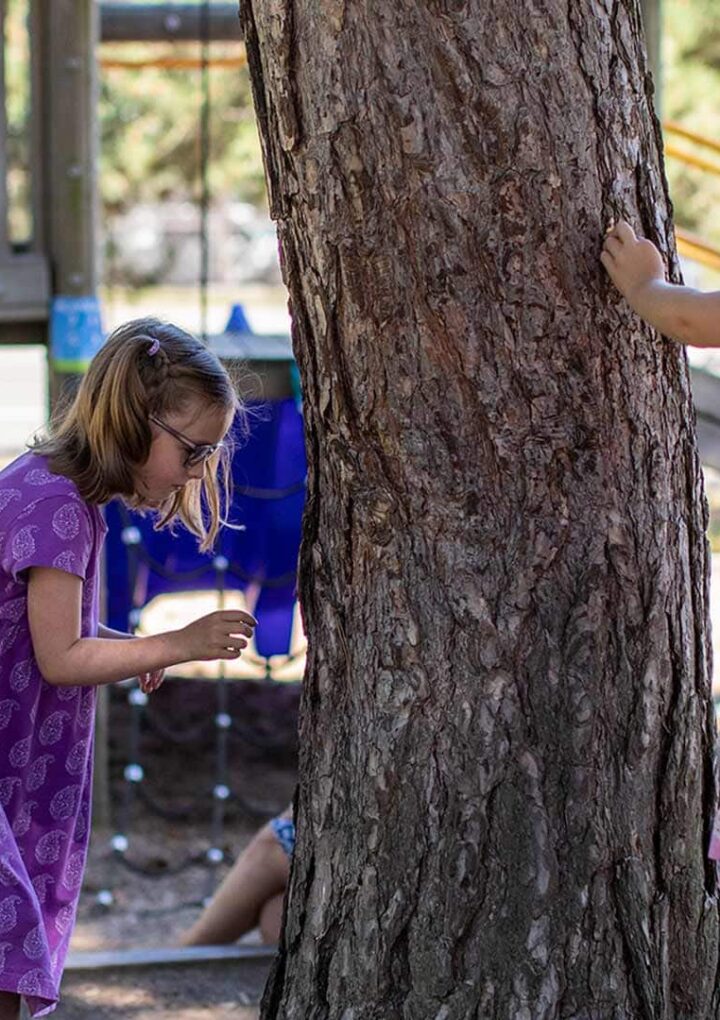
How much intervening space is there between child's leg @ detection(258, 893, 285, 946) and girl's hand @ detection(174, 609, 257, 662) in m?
1.57

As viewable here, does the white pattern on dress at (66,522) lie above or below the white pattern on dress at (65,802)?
above

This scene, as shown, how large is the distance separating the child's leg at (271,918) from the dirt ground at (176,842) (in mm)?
82

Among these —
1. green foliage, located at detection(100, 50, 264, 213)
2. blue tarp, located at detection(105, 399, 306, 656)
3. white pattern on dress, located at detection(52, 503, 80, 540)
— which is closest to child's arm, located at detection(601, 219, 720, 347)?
white pattern on dress, located at detection(52, 503, 80, 540)

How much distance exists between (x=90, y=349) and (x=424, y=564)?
9.55 feet

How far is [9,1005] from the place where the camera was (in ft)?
8.66

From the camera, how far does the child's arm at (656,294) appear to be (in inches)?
83.7

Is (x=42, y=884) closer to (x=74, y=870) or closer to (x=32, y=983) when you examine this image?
(x=74, y=870)

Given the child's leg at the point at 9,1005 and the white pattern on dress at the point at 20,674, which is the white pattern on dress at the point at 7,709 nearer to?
the white pattern on dress at the point at 20,674

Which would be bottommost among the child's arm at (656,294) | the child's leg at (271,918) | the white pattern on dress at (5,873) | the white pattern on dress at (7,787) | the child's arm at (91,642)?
the child's leg at (271,918)

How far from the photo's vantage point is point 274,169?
91.3 inches

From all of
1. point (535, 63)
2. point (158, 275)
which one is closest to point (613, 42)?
point (535, 63)

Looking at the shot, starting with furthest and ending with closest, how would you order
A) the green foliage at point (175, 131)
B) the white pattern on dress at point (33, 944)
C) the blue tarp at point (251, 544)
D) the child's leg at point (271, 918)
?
the green foliage at point (175, 131) → the blue tarp at point (251, 544) → the child's leg at point (271, 918) → the white pattern on dress at point (33, 944)

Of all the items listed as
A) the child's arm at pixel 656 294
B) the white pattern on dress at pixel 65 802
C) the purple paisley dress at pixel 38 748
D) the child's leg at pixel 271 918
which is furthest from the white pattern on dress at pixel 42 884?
the child's arm at pixel 656 294

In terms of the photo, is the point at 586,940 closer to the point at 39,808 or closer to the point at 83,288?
the point at 39,808
